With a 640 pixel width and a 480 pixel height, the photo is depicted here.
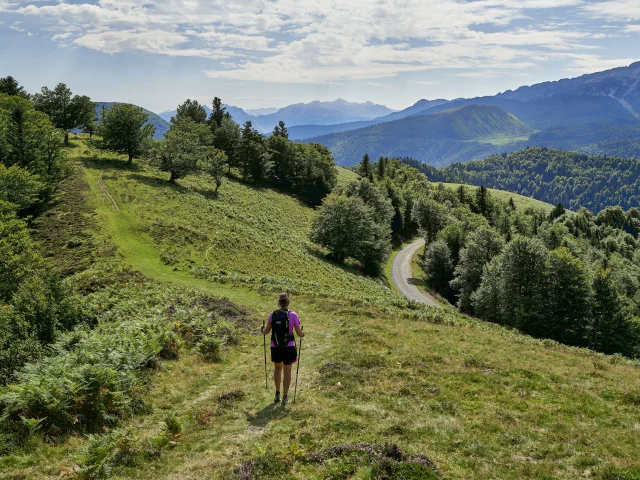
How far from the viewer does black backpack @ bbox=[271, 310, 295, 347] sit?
40.8ft

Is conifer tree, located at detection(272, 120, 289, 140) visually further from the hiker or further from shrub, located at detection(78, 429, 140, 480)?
shrub, located at detection(78, 429, 140, 480)

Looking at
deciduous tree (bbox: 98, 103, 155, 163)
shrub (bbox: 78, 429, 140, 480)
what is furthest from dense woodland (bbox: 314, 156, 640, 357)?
shrub (bbox: 78, 429, 140, 480)

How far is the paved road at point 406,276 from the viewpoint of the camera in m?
74.4

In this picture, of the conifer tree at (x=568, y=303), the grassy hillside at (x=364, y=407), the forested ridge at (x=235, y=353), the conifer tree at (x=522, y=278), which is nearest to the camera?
the grassy hillside at (x=364, y=407)

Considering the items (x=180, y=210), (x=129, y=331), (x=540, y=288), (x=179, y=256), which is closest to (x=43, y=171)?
(x=180, y=210)


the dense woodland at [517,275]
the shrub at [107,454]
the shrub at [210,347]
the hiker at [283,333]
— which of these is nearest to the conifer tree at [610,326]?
the dense woodland at [517,275]

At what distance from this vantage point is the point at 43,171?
2119 inches

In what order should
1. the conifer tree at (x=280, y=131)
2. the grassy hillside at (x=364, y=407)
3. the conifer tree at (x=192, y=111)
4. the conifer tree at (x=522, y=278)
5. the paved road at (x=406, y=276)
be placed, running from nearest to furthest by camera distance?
the grassy hillside at (x=364, y=407)
the conifer tree at (x=522, y=278)
the paved road at (x=406, y=276)
the conifer tree at (x=192, y=111)
the conifer tree at (x=280, y=131)

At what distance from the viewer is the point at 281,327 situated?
40.9 ft

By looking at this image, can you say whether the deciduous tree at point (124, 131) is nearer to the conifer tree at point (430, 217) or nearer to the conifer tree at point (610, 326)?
the conifer tree at point (430, 217)

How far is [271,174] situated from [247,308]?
80382mm

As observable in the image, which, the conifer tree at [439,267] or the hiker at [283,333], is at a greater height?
the hiker at [283,333]

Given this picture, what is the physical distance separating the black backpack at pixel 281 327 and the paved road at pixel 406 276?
5111cm

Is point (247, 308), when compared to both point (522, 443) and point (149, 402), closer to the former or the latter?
point (149, 402)
